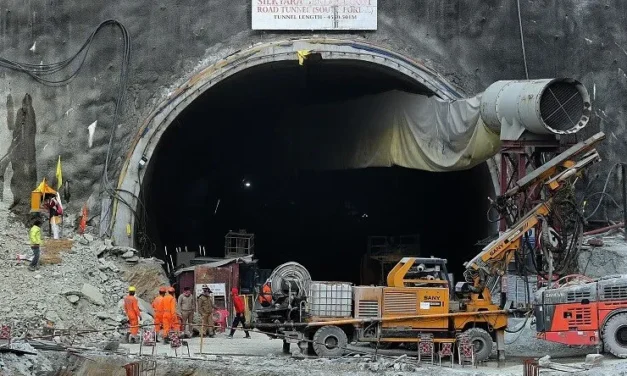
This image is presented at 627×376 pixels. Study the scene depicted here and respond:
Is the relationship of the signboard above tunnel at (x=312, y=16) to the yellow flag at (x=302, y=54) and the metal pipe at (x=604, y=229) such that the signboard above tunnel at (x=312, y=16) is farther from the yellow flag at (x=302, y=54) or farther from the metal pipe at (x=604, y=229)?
the metal pipe at (x=604, y=229)

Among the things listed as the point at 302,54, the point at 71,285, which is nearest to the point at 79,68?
the point at 302,54

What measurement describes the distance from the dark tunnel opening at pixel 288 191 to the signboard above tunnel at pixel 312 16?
2.52 m

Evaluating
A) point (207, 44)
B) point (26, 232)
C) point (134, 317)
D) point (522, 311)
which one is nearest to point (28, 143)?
point (26, 232)

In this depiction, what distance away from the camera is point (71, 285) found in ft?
86.3

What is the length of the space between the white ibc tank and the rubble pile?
537 cm

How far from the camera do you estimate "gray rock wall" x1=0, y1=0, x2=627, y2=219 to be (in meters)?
29.6

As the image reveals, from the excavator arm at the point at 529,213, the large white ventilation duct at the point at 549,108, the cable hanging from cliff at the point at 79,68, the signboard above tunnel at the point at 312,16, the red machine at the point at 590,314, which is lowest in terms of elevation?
the red machine at the point at 590,314

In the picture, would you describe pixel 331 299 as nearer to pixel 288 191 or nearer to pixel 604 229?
pixel 604 229

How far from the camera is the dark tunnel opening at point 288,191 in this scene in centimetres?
3466

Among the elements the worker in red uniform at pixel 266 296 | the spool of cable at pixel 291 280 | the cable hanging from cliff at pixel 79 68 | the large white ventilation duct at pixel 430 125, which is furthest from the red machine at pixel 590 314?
the cable hanging from cliff at pixel 79 68

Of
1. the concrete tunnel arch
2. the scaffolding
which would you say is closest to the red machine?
the concrete tunnel arch

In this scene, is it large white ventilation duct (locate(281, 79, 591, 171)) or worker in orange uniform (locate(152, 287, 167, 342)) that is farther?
worker in orange uniform (locate(152, 287, 167, 342))

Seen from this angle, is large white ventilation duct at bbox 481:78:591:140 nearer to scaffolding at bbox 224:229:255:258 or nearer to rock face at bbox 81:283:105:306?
rock face at bbox 81:283:105:306

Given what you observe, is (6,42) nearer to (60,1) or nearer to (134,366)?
(60,1)
